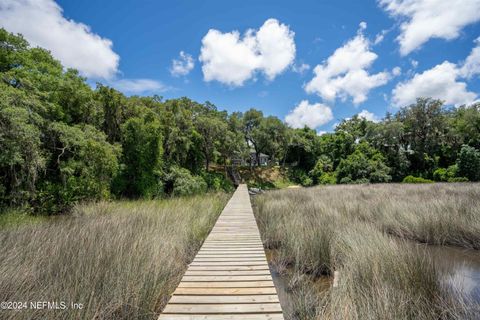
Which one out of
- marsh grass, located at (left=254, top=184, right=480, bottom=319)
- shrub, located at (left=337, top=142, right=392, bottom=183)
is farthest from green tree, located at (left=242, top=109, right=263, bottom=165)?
marsh grass, located at (left=254, top=184, right=480, bottom=319)

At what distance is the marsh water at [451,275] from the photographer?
318 centimetres

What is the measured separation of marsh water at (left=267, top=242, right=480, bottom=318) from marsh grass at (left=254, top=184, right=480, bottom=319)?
0.46ft

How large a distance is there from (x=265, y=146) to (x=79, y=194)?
23335mm

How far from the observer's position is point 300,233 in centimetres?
499

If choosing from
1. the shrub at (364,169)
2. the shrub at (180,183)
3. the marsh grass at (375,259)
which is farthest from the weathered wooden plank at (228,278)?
the shrub at (364,169)

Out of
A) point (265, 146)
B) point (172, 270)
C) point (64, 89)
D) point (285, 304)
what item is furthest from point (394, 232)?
point (265, 146)

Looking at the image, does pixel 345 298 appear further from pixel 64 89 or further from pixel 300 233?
pixel 64 89

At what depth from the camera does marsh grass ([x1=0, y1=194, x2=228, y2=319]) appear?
2271 mm

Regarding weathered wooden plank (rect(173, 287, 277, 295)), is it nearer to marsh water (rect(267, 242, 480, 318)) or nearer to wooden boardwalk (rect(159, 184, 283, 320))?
wooden boardwalk (rect(159, 184, 283, 320))

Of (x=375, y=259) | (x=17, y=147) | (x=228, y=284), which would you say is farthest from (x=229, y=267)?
(x=17, y=147)

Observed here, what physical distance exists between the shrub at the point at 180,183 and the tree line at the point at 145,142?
0.27 ft

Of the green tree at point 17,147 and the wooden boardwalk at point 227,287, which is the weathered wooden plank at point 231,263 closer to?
the wooden boardwalk at point 227,287

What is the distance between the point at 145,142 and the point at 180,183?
4.05m

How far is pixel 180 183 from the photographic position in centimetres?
1694
